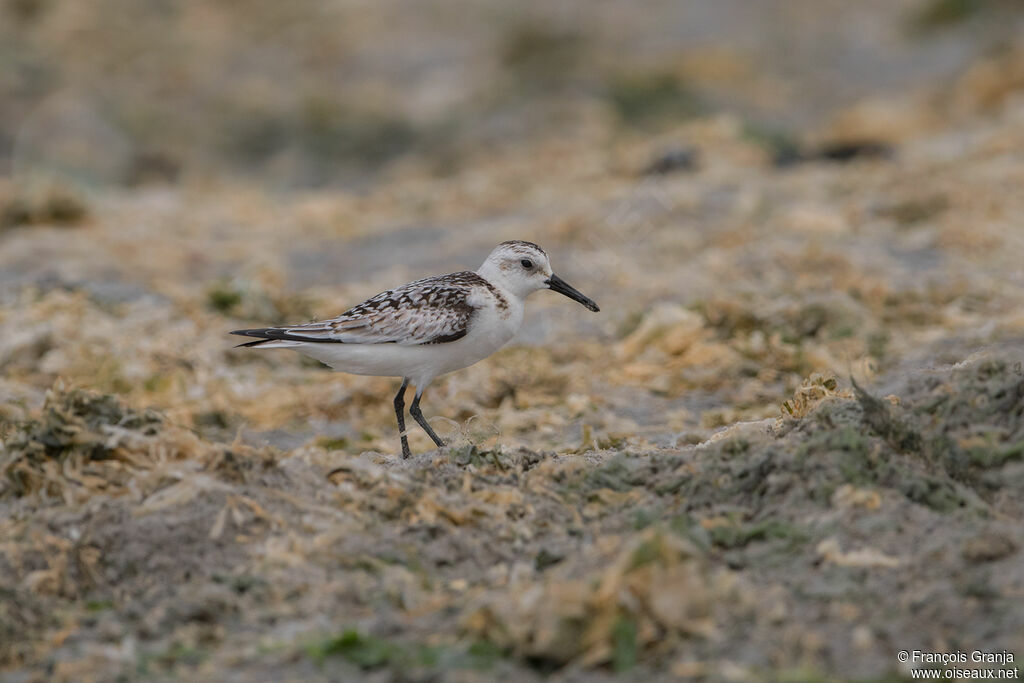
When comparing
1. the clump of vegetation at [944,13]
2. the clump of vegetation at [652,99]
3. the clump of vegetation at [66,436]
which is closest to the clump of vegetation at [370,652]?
the clump of vegetation at [66,436]

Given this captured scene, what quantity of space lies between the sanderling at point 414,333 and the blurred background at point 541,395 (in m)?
0.53

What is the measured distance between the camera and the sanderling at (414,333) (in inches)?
210

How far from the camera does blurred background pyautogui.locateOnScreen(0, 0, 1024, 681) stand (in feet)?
10.8

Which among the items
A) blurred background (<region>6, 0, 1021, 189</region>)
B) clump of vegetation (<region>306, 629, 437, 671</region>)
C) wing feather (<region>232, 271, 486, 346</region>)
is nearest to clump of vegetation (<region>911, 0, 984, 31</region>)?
blurred background (<region>6, 0, 1021, 189</region>)

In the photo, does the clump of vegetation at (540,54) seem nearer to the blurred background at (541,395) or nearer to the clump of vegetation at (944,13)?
the blurred background at (541,395)

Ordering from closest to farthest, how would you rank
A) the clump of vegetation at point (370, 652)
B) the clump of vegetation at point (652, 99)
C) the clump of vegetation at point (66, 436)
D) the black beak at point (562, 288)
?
the clump of vegetation at point (370, 652) < the clump of vegetation at point (66, 436) < the black beak at point (562, 288) < the clump of vegetation at point (652, 99)

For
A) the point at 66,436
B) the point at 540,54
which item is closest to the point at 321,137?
the point at 540,54

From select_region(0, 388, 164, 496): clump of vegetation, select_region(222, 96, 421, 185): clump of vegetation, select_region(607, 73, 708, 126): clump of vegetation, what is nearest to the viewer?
select_region(0, 388, 164, 496): clump of vegetation

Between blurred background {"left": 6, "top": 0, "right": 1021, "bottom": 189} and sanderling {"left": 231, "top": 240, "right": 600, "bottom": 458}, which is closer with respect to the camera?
sanderling {"left": 231, "top": 240, "right": 600, "bottom": 458}

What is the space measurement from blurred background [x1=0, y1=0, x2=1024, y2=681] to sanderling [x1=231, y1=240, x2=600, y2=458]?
1.73 feet

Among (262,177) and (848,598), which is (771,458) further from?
(262,177)

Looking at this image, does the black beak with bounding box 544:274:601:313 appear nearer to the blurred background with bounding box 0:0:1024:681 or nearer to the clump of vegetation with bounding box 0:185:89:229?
the blurred background with bounding box 0:0:1024:681

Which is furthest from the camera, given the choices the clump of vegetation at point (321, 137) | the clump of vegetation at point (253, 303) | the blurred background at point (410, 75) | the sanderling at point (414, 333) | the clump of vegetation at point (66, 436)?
the clump of vegetation at point (321, 137)

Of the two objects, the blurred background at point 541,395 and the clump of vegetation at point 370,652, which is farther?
the blurred background at point 541,395
